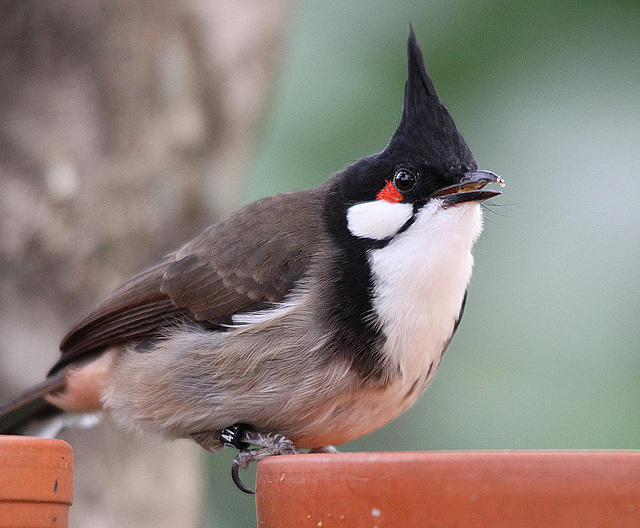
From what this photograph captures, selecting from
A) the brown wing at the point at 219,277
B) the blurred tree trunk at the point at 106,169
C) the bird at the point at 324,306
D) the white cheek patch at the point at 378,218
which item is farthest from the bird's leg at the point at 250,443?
the blurred tree trunk at the point at 106,169

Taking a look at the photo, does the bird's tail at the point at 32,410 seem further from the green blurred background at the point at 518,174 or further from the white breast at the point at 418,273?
the green blurred background at the point at 518,174

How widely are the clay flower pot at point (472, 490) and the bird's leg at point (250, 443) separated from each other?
34.2 inches

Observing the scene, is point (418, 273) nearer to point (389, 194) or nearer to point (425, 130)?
point (389, 194)

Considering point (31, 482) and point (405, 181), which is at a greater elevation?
point (405, 181)

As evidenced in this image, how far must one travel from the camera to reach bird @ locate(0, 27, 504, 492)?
2.47 metres

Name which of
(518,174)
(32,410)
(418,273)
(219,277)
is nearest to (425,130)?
(418,273)

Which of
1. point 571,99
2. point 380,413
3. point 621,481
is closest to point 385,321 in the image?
point 380,413

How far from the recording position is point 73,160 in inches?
136

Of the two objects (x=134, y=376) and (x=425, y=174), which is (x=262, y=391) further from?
(x=425, y=174)

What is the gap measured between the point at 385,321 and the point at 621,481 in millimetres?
1116

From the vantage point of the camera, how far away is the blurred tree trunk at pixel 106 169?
11.1 feet

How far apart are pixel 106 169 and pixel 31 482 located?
83.2 inches

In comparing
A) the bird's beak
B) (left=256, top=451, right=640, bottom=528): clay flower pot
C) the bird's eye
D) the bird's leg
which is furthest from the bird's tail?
(left=256, top=451, right=640, bottom=528): clay flower pot

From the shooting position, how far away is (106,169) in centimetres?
354
